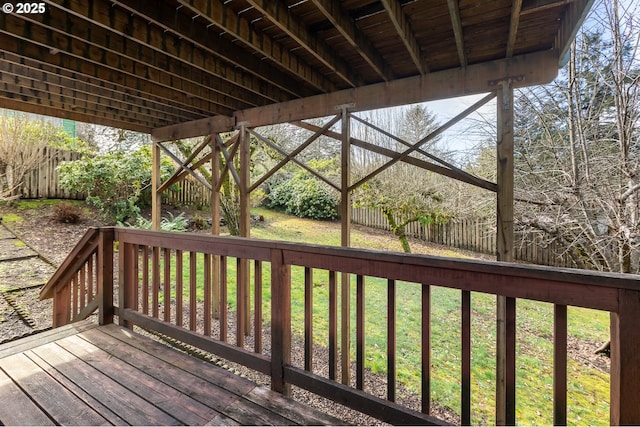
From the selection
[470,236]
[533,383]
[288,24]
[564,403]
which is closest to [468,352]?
[564,403]

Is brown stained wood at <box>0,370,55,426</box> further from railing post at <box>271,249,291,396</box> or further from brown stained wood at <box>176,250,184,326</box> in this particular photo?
railing post at <box>271,249,291,396</box>

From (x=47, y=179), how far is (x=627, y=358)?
34.1ft

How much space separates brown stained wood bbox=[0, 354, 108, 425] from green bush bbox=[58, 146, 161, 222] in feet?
19.6

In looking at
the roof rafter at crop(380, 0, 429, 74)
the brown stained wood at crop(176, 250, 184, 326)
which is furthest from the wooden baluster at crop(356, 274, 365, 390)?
the roof rafter at crop(380, 0, 429, 74)

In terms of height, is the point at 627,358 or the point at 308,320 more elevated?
the point at 627,358

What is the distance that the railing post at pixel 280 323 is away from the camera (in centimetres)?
175

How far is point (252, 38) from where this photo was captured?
2.29 m

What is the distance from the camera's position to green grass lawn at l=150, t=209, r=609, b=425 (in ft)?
10.0

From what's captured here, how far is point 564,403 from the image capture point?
1.15 metres

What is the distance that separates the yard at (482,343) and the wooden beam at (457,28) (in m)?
3.23

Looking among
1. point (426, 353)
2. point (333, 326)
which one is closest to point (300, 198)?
point (333, 326)

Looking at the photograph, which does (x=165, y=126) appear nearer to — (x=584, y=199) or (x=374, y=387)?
(x=374, y=387)

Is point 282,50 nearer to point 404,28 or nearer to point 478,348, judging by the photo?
point 404,28

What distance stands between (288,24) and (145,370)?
97.9 inches
